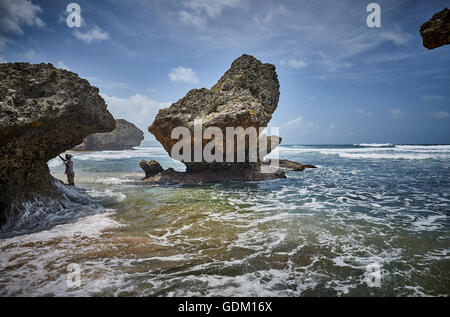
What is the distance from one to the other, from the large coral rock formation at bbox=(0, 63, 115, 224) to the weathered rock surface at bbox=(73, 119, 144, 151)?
45.2 meters

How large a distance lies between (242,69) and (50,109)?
1133 cm

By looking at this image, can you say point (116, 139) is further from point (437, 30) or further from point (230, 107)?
point (437, 30)

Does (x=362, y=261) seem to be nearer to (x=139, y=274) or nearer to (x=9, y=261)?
(x=139, y=274)

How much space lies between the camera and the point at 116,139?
5619 centimetres

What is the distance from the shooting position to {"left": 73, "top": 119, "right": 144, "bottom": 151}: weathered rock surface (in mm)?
52375

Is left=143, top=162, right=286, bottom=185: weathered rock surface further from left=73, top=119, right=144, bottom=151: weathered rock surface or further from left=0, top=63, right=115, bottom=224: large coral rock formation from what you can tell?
left=73, top=119, right=144, bottom=151: weathered rock surface

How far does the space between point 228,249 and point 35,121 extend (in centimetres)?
587

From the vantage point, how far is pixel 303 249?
451cm

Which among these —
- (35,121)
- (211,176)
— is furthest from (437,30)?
(211,176)

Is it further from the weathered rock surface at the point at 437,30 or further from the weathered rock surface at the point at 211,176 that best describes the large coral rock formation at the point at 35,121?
the weathered rock surface at the point at 437,30
